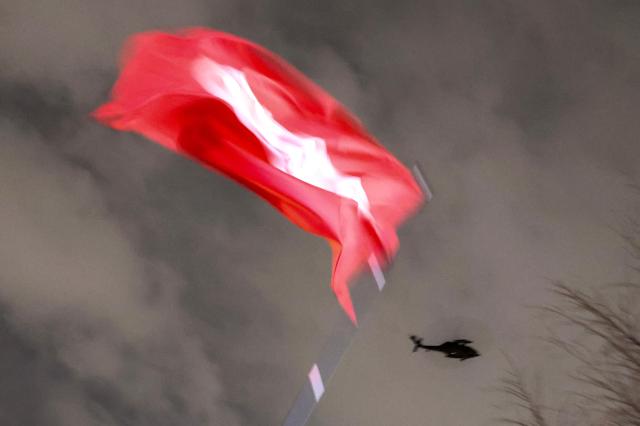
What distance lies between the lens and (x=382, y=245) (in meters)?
4.32

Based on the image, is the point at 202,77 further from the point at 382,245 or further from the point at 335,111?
the point at 382,245

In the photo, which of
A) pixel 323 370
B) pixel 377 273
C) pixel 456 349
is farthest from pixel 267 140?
pixel 456 349

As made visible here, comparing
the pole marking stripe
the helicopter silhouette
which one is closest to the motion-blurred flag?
the pole marking stripe

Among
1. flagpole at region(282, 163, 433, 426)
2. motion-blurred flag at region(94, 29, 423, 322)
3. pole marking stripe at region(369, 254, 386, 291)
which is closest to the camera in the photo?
flagpole at region(282, 163, 433, 426)

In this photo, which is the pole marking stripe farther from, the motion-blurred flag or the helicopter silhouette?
the helicopter silhouette

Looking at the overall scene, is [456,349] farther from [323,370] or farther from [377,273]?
[323,370]

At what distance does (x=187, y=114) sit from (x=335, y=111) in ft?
3.35

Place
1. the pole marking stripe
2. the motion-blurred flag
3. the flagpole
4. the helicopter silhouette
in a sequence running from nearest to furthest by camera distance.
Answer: the flagpole → the pole marking stripe → the motion-blurred flag → the helicopter silhouette

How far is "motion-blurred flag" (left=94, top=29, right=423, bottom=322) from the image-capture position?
4.29m

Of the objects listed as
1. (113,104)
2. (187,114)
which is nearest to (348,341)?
(187,114)

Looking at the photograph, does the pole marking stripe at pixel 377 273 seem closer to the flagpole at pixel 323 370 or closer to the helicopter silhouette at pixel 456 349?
the flagpole at pixel 323 370

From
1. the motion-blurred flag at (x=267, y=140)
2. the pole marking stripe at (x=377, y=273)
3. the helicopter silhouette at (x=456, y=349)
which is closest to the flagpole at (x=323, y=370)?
the pole marking stripe at (x=377, y=273)

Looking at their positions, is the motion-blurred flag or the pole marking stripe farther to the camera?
the motion-blurred flag

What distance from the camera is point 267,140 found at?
4461 millimetres
